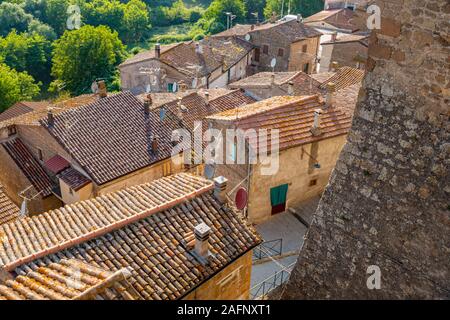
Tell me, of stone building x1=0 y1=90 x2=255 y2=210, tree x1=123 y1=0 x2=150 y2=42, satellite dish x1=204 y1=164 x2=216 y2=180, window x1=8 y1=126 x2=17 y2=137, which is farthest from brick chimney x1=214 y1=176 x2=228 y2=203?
tree x1=123 y1=0 x2=150 y2=42

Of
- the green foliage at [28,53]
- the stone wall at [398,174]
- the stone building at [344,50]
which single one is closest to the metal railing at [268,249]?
the stone wall at [398,174]

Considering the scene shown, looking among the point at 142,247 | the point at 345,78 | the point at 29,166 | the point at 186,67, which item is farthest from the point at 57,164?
the point at 186,67

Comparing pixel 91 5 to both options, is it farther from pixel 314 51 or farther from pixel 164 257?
pixel 164 257

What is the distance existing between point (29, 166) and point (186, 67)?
571 inches

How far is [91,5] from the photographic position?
56000 millimetres

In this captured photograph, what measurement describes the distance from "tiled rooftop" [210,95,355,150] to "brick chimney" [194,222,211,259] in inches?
156

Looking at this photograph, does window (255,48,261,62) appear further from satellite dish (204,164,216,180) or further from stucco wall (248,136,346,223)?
stucco wall (248,136,346,223)

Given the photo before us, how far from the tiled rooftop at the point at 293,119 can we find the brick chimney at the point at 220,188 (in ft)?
8.03

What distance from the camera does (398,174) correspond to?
17.9ft

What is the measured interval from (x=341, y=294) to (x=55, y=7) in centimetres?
5383

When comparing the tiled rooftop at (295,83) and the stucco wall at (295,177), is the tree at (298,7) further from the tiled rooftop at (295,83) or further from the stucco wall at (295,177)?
the stucco wall at (295,177)

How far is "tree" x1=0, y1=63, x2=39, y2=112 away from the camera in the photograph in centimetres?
3619

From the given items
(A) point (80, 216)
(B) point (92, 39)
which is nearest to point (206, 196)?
(A) point (80, 216)

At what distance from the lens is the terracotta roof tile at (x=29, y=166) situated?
62.4 ft
